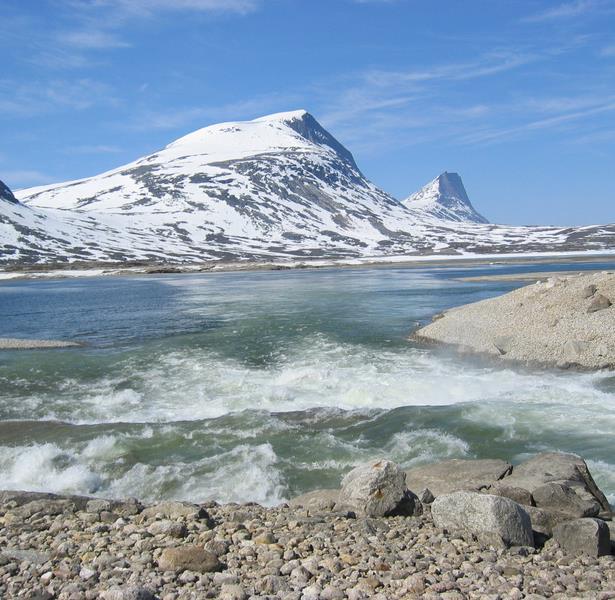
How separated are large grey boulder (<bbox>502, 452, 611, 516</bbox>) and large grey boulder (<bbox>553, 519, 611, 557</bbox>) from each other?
1413mm

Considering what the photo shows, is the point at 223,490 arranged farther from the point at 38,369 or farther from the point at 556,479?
the point at 38,369

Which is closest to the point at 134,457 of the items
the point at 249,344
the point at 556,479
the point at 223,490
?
the point at 223,490

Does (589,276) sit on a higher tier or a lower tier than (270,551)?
higher

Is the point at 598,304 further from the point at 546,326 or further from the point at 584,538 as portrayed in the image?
the point at 584,538

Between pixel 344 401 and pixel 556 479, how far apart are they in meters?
11.3

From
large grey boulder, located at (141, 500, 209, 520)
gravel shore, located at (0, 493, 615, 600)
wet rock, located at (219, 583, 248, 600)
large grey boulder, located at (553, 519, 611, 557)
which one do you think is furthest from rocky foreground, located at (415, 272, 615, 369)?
wet rock, located at (219, 583, 248, 600)

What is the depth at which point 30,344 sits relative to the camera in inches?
1463

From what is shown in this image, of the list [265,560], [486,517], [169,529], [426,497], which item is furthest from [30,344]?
[486,517]

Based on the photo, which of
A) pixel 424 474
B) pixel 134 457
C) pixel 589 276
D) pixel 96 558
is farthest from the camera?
pixel 589 276

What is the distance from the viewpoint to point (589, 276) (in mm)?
36344

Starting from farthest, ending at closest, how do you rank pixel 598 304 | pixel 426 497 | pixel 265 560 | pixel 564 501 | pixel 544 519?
pixel 598 304
pixel 426 497
pixel 564 501
pixel 544 519
pixel 265 560

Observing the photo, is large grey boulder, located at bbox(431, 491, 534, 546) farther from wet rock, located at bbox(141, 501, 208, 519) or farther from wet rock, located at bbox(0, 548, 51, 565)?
wet rock, located at bbox(0, 548, 51, 565)

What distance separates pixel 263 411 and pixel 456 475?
942 cm

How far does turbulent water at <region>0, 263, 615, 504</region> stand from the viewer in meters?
16.0
